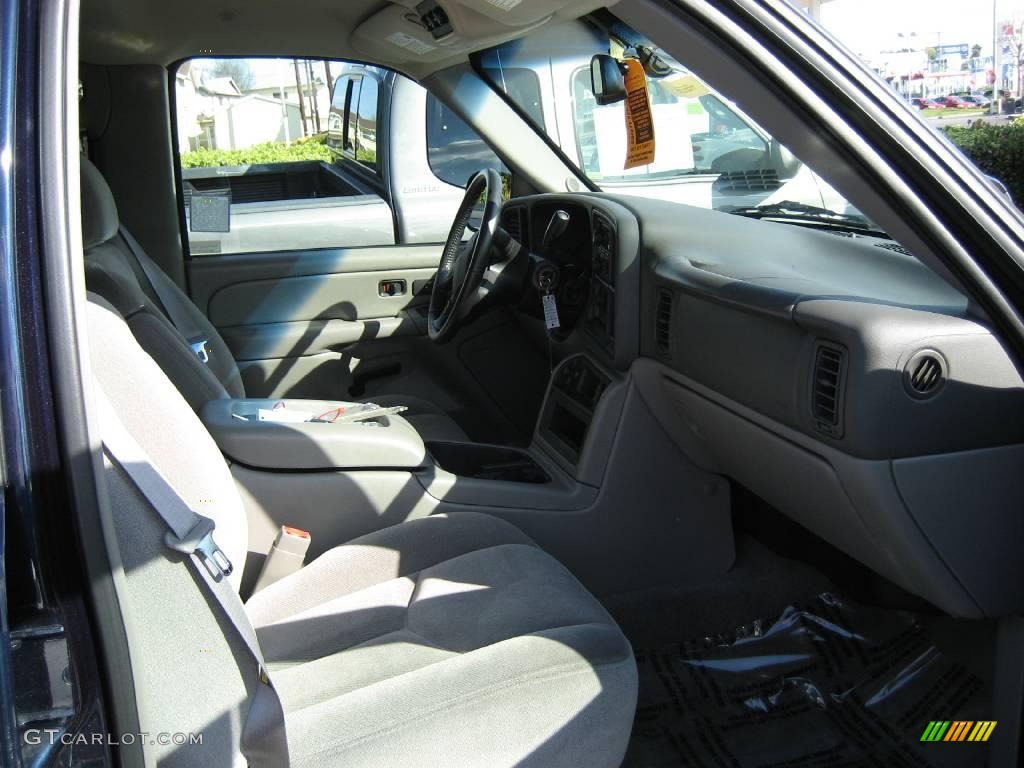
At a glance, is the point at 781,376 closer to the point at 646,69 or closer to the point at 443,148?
the point at 646,69

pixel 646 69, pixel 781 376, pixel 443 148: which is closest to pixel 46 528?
pixel 781 376

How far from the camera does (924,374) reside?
1.44 metres

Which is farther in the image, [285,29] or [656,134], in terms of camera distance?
[285,29]

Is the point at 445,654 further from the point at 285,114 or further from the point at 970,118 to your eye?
the point at 970,118

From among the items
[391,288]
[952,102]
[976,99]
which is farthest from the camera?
[976,99]

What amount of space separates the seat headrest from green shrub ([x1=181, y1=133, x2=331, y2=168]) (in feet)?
4.49

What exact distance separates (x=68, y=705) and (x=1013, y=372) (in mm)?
1294

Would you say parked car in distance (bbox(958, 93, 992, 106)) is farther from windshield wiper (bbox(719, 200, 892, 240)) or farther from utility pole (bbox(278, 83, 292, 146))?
windshield wiper (bbox(719, 200, 892, 240))

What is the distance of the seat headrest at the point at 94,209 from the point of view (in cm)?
204

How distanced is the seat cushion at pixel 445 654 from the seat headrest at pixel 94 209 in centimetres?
90

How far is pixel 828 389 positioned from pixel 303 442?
1.09 meters

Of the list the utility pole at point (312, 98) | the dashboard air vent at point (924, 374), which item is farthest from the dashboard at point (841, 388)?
the utility pole at point (312, 98)

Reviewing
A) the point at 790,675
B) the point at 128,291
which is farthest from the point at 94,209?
the point at 790,675

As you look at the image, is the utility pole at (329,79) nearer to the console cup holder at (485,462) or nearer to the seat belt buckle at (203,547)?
the console cup holder at (485,462)
